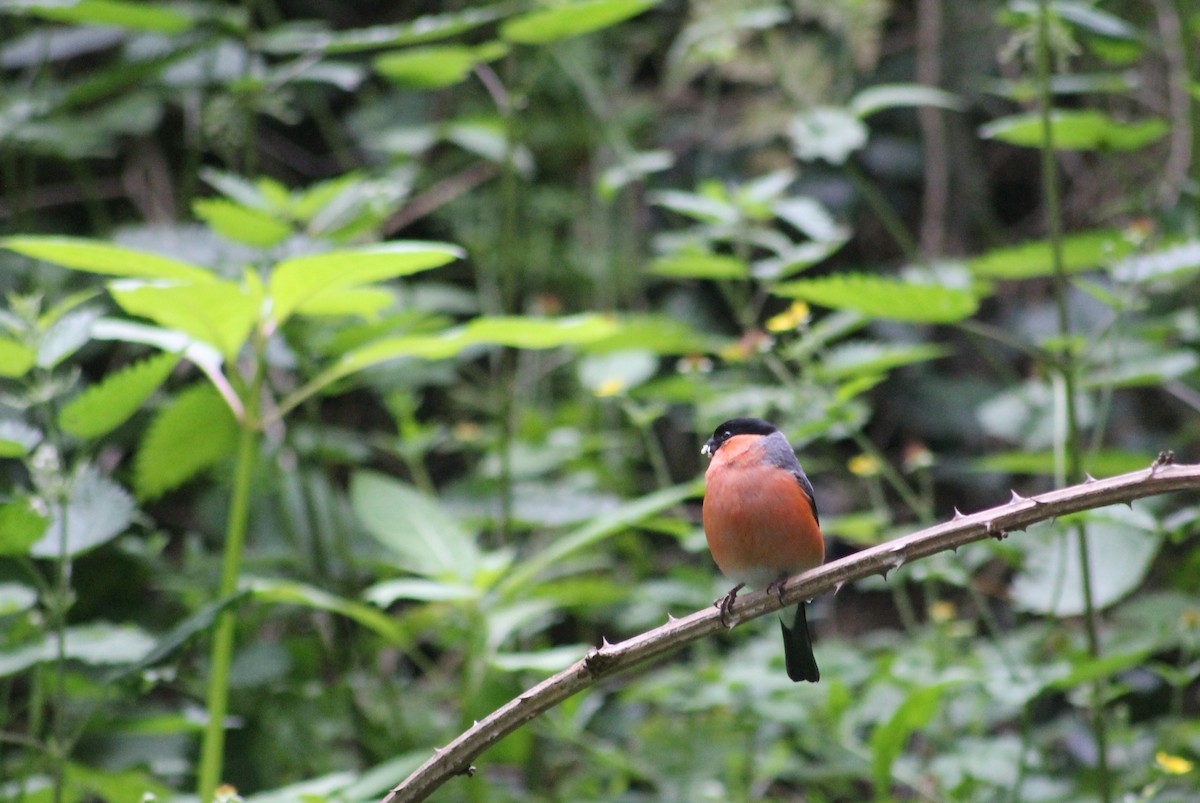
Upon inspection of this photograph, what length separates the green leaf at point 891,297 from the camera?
7.66 ft

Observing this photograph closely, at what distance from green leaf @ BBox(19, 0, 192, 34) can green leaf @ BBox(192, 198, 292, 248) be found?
59 centimetres

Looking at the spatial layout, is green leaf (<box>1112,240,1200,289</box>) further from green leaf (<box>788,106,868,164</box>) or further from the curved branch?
the curved branch

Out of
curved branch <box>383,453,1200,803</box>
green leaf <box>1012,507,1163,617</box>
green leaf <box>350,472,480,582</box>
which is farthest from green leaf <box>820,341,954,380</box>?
curved branch <box>383,453,1200,803</box>

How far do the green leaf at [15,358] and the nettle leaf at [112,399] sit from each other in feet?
0.37

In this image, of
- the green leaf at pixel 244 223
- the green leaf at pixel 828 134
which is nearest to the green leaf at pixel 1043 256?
the green leaf at pixel 828 134

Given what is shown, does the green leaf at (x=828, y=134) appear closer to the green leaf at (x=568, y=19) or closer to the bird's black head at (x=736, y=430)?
the green leaf at (x=568, y=19)

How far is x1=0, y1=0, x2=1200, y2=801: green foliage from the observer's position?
92.3 inches

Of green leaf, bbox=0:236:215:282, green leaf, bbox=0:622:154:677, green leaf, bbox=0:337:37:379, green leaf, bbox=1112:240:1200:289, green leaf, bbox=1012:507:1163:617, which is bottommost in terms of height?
green leaf, bbox=1012:507:1163:617

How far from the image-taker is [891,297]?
7.70 ft

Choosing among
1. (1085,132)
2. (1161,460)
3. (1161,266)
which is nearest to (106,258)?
(1161,460)

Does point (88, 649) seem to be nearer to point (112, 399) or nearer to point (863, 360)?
point (112, 399)

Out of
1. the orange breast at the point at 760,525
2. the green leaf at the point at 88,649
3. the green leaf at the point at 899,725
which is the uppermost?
the orange breast at the point at 760,525

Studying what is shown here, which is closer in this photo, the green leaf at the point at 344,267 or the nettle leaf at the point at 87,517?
the green leaf at the point at 344,267

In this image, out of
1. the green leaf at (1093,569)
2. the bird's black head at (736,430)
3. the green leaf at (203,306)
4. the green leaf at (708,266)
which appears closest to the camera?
the green leaf at (203,306)
